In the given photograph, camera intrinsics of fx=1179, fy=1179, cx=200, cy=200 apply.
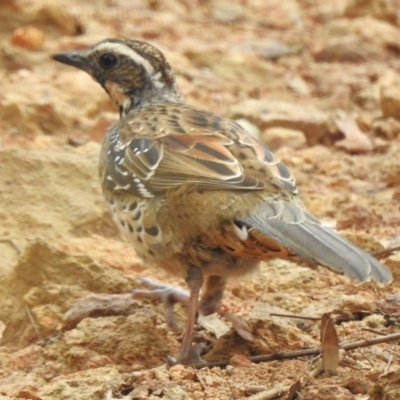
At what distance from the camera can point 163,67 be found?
7441 millimetres

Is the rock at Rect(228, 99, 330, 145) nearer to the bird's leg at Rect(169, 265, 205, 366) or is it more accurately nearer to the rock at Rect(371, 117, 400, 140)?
the rock at Rect(371, 117, 400, 140)

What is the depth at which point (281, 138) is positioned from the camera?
9.52 metres

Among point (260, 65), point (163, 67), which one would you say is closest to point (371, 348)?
point (163, 67)

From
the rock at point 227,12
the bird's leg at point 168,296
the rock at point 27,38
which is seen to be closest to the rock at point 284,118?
the rock at point 27,38

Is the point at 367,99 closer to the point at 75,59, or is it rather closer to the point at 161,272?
the point at 75,59

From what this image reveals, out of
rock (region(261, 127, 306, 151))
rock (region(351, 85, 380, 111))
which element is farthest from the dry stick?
rock (region(351, 85, 380, 111))

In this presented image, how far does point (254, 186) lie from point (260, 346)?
0.79 m

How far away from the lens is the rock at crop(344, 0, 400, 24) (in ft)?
44.5

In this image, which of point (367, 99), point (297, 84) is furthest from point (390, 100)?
point (297, 84)

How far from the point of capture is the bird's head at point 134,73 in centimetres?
739

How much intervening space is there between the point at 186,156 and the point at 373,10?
26.8ft

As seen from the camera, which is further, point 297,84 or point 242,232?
point 297,84

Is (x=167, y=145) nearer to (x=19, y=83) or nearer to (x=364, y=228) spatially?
(x=364, y=228)

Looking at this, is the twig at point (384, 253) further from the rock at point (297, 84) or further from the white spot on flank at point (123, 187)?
the rock at point (297, 84)
